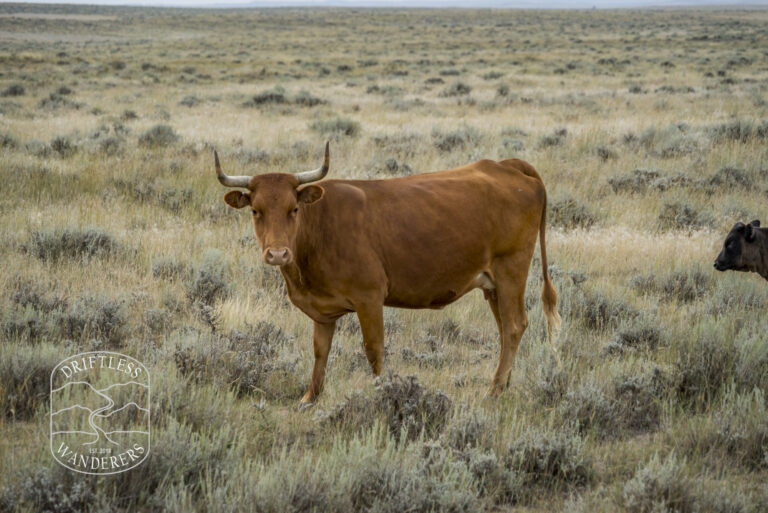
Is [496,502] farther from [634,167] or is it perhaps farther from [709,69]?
[709,69]

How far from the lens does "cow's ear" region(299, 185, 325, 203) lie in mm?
4449

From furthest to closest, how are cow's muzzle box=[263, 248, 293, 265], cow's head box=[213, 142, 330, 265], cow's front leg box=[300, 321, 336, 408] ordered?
cow's front leg box=[300, 321, 336, 408], cow's head box=[213, 142, 330, 265], cow's muzzle box=[263, 248, 293, 265]

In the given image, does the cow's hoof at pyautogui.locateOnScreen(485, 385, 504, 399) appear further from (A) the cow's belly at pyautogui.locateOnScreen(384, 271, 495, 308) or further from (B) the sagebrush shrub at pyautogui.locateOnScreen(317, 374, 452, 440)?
(A) the cow's belly at pyautogui.locateOnScreen(384, 271, 495, 308)

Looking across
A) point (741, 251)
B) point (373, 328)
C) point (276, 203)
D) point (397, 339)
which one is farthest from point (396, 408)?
point (741, 251)

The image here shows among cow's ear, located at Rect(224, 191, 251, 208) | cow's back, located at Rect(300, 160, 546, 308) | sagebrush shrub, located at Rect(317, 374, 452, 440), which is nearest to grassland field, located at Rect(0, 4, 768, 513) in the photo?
sagebrush shrub, located at Rect(317, 374, 452, 440)

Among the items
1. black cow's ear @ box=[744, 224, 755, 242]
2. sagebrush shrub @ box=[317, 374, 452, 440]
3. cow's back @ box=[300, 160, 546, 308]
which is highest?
cow's back @ box=[300, 160, 546, 308]

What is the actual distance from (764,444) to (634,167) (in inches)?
346

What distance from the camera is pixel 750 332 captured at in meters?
5.65

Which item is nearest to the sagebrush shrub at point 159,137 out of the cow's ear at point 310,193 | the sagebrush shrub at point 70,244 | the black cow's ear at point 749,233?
the sagebrush shrub at point 70,244

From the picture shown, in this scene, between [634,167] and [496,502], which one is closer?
[496,502]

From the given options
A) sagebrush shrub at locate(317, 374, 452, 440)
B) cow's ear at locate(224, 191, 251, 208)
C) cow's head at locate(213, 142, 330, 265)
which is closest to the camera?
cow's head at locate(213, 142, 330, 265)

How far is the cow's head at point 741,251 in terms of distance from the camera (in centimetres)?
670

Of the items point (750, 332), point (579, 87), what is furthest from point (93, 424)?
point (579, 87)

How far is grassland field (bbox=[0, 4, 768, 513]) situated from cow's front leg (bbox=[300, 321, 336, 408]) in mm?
96
